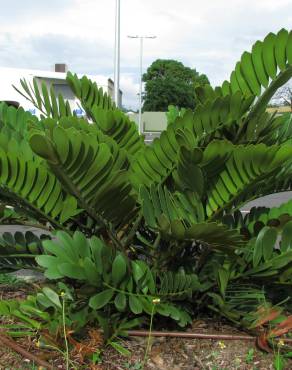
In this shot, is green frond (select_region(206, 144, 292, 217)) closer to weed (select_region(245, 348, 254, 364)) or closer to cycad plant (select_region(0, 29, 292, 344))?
cycad plant (select_region(0, 29, 292, 344))

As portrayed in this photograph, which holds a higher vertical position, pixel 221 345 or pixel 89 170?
pixel 89 170

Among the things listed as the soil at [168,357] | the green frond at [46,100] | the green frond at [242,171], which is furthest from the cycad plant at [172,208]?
the green frond at [46,100]

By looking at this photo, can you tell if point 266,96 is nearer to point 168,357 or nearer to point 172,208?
point 172,208


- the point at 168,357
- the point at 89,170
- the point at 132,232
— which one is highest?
the point at 89,170

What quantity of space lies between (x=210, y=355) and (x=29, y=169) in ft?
3.85

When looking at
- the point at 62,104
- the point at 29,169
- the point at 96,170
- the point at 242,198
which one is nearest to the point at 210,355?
the point at 242,198

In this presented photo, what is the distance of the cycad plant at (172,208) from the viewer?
2.25m

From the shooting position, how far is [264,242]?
96.0 inches

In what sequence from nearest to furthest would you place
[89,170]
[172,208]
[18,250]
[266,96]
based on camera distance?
[89,170] < [172,208] < [266,96] < [18,250]

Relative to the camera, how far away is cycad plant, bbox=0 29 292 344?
225cm

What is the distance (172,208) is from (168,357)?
68 cm

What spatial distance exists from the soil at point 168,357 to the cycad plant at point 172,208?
0.13 metres

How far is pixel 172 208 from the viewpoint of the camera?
2418 mm

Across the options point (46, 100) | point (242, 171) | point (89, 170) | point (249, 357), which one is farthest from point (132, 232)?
point (46, 100)
